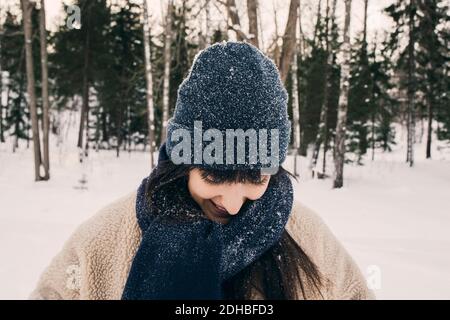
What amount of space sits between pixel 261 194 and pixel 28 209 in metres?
9.34

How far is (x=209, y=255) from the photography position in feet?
3.57

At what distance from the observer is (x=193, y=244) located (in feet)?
3.60

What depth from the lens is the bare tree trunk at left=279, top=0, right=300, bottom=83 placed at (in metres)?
9.16

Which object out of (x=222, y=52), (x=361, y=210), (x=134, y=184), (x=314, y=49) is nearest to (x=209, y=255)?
(x=222, y=52)

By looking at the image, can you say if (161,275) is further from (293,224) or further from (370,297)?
(370,297)

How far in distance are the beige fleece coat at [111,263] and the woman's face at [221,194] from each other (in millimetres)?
249

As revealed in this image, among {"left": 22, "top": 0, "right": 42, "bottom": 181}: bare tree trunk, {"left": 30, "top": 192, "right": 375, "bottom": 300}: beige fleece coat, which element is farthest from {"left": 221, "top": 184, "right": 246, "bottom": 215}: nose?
{"left": 22, "top": 0, "right": 42, "bottom": 181}: bare tree trunk

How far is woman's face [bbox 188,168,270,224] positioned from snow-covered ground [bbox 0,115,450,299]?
3985 mm

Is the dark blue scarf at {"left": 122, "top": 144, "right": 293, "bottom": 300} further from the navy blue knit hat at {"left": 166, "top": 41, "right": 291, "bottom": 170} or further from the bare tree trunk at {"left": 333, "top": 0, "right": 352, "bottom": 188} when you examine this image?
the bare tree trunk at {"left": 333, "top": 0, "right": 352, "bottom": 188}

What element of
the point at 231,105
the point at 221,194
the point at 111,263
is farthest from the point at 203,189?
the point at 111,263

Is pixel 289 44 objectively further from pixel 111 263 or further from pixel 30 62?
pixel 30 62

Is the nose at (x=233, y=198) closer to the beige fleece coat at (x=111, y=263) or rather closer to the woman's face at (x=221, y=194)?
the woman's face at (x=221, y=194)
